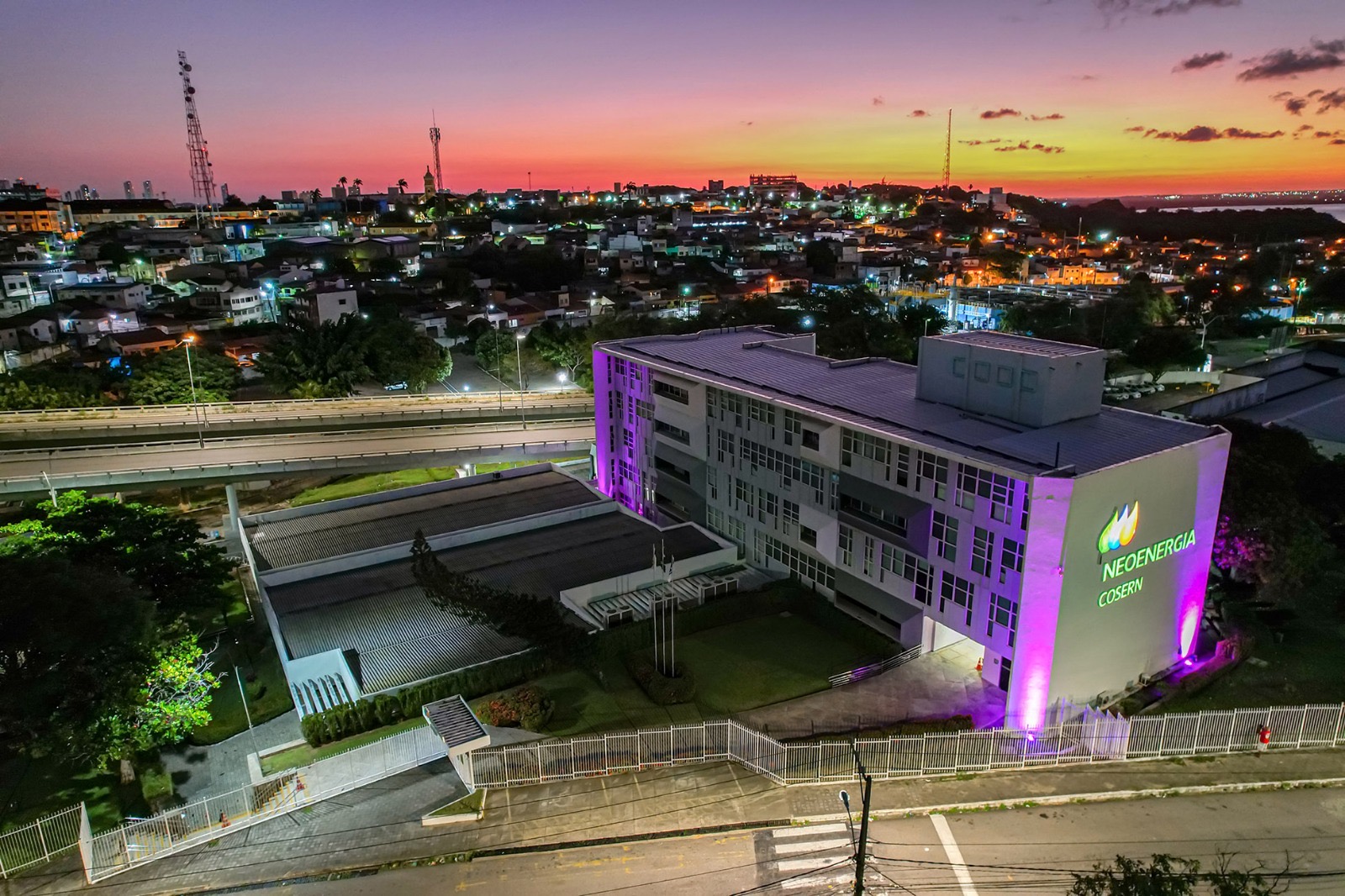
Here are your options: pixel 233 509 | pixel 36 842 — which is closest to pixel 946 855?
pixel 36 842

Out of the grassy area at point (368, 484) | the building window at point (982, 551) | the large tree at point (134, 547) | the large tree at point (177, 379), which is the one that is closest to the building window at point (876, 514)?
the building window at point (982, 551)

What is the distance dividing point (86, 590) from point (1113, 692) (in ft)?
107

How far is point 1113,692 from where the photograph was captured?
91.4 ft

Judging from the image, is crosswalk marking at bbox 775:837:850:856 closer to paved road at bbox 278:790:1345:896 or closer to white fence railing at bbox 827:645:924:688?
paved road at bbox 278:790:1345:896

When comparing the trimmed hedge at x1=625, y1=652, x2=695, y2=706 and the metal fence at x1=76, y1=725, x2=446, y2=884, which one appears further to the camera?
the trimmed hedge at x1=625, y1=652, x2=695, y2=706

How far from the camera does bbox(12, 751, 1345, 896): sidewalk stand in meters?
20.5

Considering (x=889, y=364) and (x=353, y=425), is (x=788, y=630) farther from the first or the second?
(x=353, y=425)

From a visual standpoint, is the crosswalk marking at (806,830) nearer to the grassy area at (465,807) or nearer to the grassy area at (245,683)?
the grassy area at (465,807)

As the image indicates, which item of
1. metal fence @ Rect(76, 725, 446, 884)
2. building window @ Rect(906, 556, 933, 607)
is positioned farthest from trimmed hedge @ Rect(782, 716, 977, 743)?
metal fence @ Rect(76, 725, 446, 884)

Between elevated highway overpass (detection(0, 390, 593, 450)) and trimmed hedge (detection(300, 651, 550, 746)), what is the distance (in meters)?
25.1

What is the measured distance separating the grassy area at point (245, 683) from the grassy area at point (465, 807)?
1090 cm

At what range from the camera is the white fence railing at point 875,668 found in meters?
29.1

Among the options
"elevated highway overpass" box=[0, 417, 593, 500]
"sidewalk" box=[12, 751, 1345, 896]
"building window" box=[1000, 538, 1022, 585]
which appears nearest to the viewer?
"sidewalk" box=[12, 751, 1345, 896]

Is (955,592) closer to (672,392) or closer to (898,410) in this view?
(898,410)
